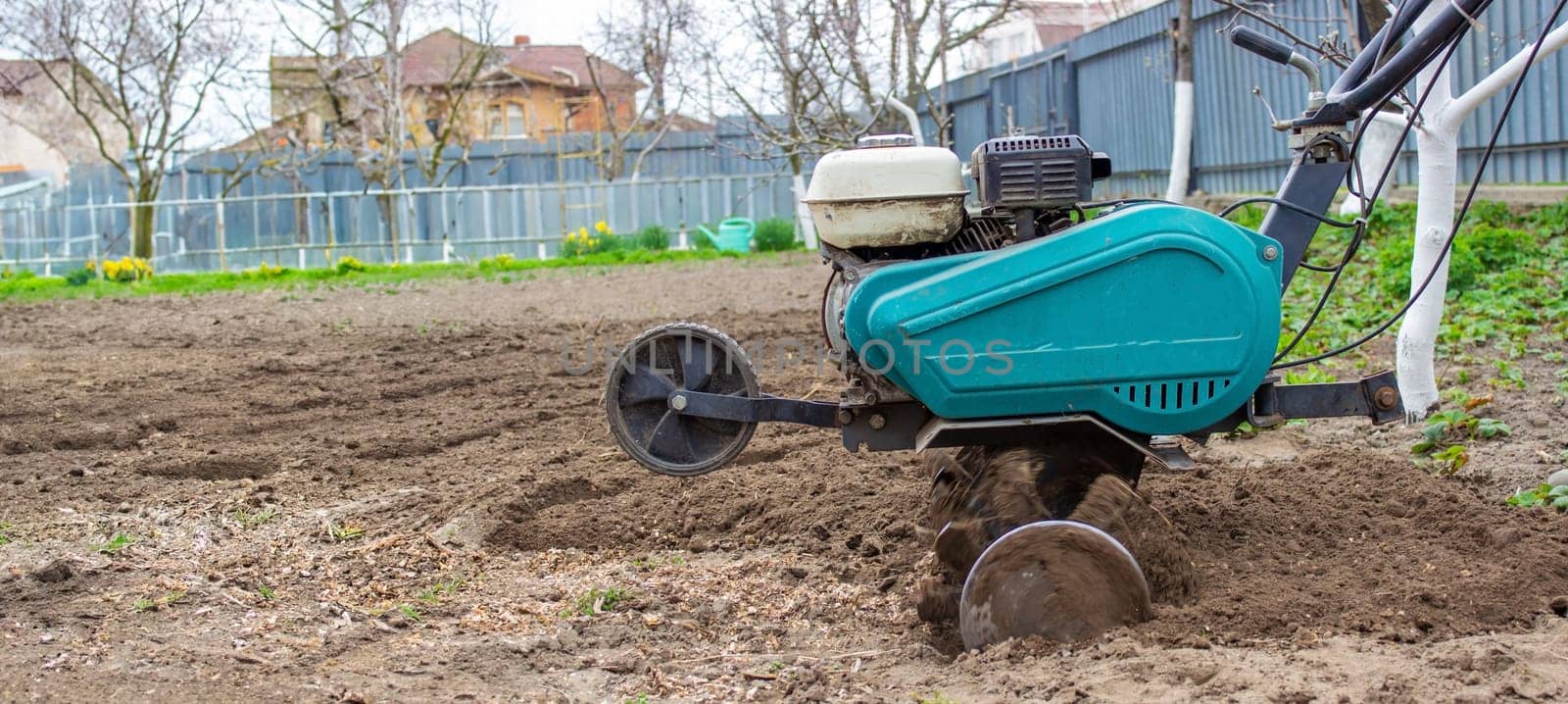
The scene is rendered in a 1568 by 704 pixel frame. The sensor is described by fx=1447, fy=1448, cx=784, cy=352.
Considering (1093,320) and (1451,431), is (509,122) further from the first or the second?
(1093,320)

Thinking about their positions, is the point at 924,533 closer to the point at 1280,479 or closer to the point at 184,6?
the point at 1280,479

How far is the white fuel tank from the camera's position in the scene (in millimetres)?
4090

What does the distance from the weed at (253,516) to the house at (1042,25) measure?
1094 cm

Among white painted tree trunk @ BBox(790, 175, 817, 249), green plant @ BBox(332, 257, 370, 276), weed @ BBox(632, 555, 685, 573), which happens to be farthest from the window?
Result: weed @ BBox(632, 555, 685, 573)

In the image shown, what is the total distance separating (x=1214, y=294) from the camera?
13.0ft

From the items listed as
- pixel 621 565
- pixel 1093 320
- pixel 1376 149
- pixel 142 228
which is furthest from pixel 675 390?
pixel 142 228

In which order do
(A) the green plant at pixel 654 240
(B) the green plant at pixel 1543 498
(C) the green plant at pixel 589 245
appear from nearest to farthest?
(B) the green plant at pixel 1543 498 < (A) the green plant at pixel 654 240 < (C) the green plant at pixel 589 245

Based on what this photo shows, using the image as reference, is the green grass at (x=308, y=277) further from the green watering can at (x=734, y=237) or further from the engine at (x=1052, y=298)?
the engine at (x=1052, y=298)

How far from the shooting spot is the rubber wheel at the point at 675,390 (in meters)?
4.48

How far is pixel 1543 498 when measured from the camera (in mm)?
4902

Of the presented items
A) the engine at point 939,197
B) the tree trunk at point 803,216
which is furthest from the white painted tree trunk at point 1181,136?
the engine at point 939,197

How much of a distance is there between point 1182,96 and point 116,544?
33.1ft

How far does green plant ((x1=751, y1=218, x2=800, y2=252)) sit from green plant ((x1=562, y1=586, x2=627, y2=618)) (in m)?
18.0

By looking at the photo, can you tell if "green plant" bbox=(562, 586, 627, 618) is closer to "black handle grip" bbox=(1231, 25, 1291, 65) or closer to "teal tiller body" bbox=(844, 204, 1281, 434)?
"teal tiller body" bbox=(844, 204, 1281, 434)
